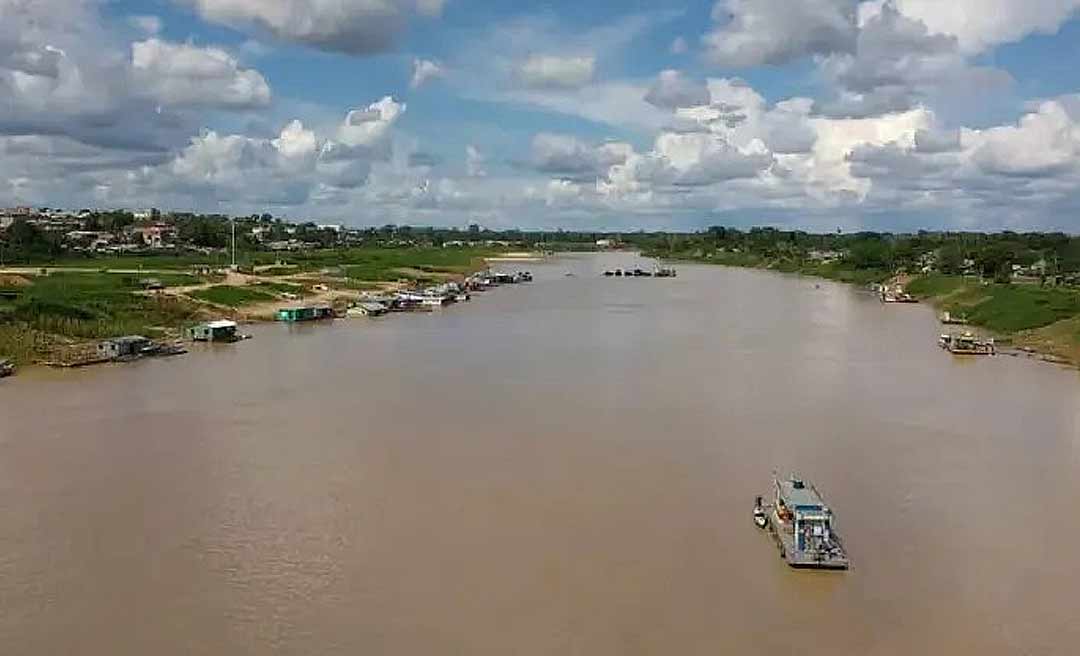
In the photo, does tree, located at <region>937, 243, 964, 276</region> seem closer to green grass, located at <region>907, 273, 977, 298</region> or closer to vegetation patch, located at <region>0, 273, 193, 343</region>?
green grass, located at <region>907, 273, 977, 298</region>

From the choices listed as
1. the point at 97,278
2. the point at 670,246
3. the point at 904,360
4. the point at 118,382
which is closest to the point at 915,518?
the point at 904,360

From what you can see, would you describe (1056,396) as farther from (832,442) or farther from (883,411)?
(832,442)

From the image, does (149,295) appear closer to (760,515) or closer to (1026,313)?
(760,515)

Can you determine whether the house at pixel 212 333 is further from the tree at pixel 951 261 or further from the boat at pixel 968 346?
the tree at pixel 951 261

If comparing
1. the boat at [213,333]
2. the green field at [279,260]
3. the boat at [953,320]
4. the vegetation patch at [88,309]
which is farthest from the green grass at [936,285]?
the vegetation patch at [88,309]

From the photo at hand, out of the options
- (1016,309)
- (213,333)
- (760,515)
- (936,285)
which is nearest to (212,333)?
(213,333)

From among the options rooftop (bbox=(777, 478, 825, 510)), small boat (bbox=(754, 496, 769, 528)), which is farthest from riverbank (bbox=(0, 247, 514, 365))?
rooftop (bbox=(777, 478, 825, 510))

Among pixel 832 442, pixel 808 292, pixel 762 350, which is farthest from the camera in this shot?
pixel 808 292
